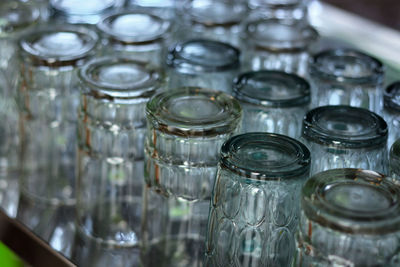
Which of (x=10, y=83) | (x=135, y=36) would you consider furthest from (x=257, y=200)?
(x=10, y=83)

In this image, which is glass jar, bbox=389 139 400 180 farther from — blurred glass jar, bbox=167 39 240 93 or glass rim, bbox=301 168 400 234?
blurred glass jar, bbox=167 39 240 93

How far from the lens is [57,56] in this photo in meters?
0.59

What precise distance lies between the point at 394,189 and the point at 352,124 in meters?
0.10

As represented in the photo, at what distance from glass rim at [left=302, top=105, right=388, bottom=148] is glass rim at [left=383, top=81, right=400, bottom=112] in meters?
0.03

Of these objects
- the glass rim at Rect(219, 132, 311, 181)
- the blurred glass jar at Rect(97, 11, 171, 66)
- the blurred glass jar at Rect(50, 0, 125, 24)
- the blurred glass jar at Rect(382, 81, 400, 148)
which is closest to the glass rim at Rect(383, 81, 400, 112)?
the blurred glass jar at Rect(382, 81, 400, 148)

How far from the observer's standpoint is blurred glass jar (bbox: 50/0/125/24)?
0.72m

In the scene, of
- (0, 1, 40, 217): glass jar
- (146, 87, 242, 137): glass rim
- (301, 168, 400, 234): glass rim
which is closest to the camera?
(301, 168, 400, 234): glass rim

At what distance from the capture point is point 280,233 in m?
0.44

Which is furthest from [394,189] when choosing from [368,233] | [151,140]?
[151,140]

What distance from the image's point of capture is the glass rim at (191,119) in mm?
467

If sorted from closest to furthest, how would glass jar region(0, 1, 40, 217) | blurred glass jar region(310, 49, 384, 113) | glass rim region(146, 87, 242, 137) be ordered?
glass rim region(146, 87, 242, 137) < blurred glass jar region(310, 49, 384, 113) < glass jar region(0, 1, 40, 217)

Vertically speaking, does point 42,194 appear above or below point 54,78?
below

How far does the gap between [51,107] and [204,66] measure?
0.15 m

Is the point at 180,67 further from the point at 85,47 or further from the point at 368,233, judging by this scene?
the point at 368,233
